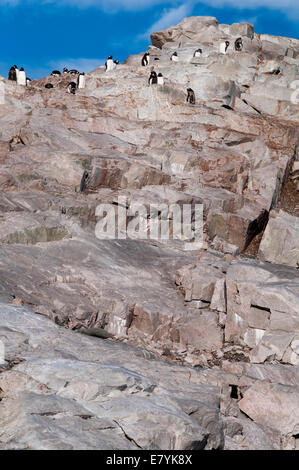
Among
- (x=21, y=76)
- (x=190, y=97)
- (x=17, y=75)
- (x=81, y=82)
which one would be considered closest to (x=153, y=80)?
(x=190, y=97)

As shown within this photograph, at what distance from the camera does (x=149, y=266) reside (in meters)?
14.9

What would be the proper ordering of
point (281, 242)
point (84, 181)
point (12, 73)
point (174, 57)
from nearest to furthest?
Result: 1. point (281, 242)
2. point (84, 181)
3. point (12, 73)
4. point (174, 57)

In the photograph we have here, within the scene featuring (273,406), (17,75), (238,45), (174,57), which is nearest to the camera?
(273,406)

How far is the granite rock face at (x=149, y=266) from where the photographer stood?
612 cm

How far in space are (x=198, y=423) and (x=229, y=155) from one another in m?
20.3

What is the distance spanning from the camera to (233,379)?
8.88m

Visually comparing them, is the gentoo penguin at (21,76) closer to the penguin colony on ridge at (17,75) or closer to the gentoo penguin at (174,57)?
the penguin colony on ridge at (17,75)

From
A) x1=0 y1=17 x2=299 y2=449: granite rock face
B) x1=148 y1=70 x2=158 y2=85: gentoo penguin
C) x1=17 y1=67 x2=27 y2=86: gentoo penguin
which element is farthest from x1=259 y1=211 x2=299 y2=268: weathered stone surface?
x1=17 y1=67 x2=27 y2=86: gentoo penguin

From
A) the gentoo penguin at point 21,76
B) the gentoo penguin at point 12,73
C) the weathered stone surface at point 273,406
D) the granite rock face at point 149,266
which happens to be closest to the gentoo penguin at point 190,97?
the granite rock face at point 149,266

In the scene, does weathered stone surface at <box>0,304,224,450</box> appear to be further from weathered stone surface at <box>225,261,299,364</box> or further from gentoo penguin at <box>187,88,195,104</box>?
gentoo penguin at <box>187,88,195,104</box>

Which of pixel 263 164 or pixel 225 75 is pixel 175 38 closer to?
pixel 225 75

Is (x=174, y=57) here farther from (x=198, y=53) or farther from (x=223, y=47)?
(x=223, y=47)

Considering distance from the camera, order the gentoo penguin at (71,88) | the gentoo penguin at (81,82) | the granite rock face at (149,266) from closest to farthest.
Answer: the granite rock face at (149,266)
the gentoo penguin at (71,88)
the gentoo penguin at (81,82)
